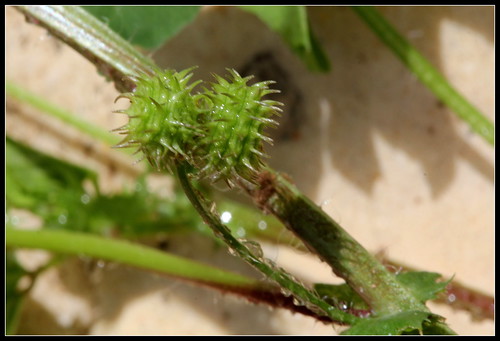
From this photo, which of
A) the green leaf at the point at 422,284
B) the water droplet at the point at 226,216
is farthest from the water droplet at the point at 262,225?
the green leaf at the point at 422,284

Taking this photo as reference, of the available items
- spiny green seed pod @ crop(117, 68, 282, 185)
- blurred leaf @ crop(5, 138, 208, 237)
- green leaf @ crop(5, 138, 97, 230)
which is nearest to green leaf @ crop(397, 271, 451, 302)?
spiny green seed pod @ crop(117, 68, 282, 185)

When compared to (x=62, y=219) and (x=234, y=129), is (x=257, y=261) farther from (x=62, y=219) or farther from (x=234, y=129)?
(x=62, y=219)

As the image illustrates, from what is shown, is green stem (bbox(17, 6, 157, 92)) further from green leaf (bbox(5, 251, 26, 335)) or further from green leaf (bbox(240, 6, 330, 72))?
green leaf (bbox(5, 251, 26, 335))

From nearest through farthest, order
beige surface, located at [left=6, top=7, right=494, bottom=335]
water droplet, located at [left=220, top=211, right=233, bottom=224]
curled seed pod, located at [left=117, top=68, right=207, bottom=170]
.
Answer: curled seed pod, located at [left=117, top=68, right=207, bottom=170] < water droplet, located at [left=220, top=211, right=233, bottom=224] < beige surface, located at [left=6, top=7, right=494, bottom=335]

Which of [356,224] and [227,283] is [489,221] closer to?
[356,224]

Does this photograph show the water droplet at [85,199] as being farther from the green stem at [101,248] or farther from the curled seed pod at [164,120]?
the curled seed pod at [164,120]

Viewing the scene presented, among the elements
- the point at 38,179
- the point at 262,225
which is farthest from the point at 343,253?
the point at 38,179
